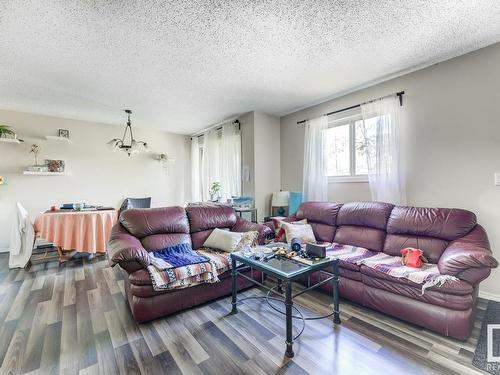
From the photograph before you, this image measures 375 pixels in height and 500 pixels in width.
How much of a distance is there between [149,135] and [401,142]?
16.4 feet

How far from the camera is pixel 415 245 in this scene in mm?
2402

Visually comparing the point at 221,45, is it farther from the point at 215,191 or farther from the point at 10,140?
the point at 10,140

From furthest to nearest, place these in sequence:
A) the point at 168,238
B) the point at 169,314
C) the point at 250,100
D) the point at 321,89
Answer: the point at 250,100 < the point at 321,89 < the point at 168,238 < the point at 169,314

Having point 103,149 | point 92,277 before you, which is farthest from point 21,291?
point 103,149

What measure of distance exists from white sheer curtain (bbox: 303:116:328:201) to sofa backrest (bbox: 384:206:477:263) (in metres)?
1.16

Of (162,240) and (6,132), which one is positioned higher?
(6,132)

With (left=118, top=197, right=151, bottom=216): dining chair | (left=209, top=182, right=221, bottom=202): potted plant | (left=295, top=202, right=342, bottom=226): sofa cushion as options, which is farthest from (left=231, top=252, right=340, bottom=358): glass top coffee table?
(left=118, top=197, right=151, bottom=216): dining chair

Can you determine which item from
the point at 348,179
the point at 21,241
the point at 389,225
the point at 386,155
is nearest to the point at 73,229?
the point at 21,241

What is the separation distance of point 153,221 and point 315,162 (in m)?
2.50

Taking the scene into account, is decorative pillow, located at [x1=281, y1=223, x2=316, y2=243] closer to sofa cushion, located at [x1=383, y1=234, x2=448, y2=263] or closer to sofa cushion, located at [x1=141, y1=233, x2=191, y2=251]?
sofa cushion, located at [x1=383, y1=234, x2=448, y2=263]

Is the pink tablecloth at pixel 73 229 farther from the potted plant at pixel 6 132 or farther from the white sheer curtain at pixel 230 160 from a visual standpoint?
the white sheer curtain at pixel 230 160

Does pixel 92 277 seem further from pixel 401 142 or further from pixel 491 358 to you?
pixel 401 142

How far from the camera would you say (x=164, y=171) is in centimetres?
581

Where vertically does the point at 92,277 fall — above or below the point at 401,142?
below
